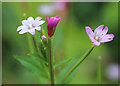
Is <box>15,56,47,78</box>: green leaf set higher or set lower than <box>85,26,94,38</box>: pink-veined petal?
lower

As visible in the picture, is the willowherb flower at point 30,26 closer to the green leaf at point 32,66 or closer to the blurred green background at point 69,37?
the green leaf at point 32,66

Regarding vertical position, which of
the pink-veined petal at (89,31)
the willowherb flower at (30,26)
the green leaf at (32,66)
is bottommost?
the green leaf at (32,66)

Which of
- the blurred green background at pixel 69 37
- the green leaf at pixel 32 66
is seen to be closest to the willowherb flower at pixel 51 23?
the green leaf at pixel 32 66

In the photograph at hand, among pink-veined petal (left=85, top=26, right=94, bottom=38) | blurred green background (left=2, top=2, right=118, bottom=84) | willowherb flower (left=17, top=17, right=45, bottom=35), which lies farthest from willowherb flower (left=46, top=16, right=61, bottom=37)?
blurred green background (left=2, top=2, right=118, bottom=84)

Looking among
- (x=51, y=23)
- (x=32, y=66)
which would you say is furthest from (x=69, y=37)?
(x=51, y=23)

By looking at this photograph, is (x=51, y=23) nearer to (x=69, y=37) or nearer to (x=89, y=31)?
(x=89, y=31)

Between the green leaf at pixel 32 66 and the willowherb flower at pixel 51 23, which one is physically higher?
the willowherb flower at pixel 51 23

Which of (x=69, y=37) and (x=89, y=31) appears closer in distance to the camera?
(x=89, y=31)

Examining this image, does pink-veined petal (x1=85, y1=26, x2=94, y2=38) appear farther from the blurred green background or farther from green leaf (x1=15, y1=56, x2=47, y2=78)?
the blurred green background
